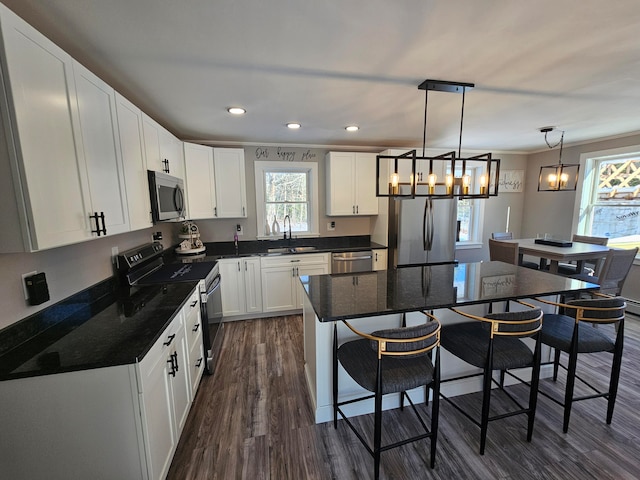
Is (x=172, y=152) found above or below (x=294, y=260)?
above

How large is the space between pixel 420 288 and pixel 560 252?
252cm

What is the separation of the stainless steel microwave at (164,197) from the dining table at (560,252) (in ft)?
14.3

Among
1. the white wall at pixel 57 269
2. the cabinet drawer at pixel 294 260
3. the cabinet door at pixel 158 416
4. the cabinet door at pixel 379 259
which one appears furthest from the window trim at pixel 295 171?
the cabinet door at pixel 158 416

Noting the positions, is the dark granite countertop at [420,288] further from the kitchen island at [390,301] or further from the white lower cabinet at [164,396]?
the white lower cabinet at [164,396]

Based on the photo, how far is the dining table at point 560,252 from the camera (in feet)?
10.6

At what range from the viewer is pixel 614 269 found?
312 centimetres

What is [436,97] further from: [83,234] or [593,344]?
[83,234]

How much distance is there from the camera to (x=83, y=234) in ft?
4.54

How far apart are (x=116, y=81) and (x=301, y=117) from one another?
1515 mm

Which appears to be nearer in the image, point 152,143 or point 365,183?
point 152,143

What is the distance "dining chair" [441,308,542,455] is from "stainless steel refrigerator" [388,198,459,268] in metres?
1.87

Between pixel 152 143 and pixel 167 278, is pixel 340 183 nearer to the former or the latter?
pixel 152 143

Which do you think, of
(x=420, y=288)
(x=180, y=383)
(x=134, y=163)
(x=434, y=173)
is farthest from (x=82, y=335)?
(x=434, y=173)

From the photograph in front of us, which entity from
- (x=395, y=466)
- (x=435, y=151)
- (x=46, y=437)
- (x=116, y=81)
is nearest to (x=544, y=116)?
(x=435, y=151)
